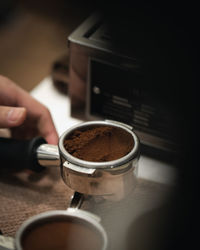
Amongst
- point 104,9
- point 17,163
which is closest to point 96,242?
point 17,163

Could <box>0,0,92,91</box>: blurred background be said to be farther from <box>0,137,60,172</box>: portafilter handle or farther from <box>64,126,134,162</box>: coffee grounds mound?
<box>64,126,134,162</box>: coffee grounds mound

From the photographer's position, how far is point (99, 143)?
1.98ft

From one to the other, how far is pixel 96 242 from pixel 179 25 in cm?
26

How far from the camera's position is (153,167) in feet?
2.77

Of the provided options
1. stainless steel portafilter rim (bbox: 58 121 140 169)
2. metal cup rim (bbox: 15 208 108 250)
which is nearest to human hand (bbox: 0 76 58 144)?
stainless steel portafilter rim (bbox: 58 121 140 169)

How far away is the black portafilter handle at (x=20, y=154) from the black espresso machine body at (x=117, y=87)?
0.54 ft

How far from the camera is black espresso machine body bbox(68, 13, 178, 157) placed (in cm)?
79

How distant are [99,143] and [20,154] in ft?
0.77

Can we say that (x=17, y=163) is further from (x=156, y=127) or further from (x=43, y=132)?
(x=156, y=127)

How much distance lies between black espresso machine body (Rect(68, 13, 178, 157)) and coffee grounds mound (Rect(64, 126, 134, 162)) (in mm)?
129

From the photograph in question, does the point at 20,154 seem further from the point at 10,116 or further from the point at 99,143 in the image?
the point at 99,143

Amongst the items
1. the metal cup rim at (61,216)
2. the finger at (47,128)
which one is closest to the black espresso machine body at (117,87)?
the finger at (47,128)

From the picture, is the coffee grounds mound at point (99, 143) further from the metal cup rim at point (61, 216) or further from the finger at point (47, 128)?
the finger at point (47, 128)

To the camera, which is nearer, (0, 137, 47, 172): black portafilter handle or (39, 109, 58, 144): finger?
(0, 137, 47, 172): black portafilter handle
